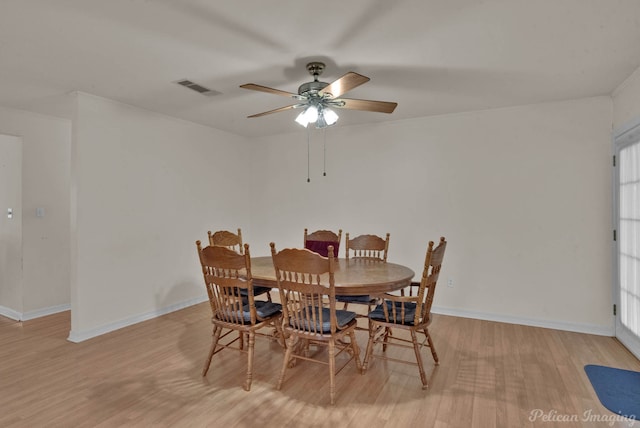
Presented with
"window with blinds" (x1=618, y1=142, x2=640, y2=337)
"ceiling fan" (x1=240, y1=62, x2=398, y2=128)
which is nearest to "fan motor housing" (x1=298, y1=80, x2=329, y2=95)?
"ceiling fan" (x1=240, y1=62, x2=398, y2=128)

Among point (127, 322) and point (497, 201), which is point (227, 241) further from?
point (497, 201)

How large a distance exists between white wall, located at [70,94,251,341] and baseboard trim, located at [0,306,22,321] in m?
1.26

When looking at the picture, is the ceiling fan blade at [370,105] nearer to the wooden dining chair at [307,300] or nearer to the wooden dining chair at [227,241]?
the wooden dining chair at [307,300]

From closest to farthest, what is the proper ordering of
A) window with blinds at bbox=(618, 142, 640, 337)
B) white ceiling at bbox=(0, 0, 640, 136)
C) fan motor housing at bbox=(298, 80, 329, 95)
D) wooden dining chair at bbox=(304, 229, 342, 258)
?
white ceiling at bbox=(0, 0, 640, 136), fan motor housing at bbox=(298, 80, 329, 95), window with blinds at bbox=(618, 142, 640, 337), wooden dining chair at bbox=(304, 229, 342, 258)

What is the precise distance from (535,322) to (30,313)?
5740 mm

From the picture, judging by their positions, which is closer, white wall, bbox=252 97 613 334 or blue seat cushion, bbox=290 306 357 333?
blue seat cushion, bbox=290 306 357 333

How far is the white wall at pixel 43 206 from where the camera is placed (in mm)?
4117

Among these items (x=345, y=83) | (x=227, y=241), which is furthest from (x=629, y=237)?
(x=227, y=241)

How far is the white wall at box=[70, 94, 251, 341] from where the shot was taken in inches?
138

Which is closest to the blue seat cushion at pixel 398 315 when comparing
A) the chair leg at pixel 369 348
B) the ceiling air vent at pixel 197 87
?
the chair leg at pixel 369 348

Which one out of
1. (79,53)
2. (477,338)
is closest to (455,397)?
(477,338)

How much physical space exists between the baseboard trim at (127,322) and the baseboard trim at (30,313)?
1057 mm

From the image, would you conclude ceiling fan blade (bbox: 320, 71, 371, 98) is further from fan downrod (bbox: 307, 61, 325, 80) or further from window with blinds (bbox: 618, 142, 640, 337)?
window with blinds (bbox: 618, 142, 640, 337)

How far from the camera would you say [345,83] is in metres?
2.37
